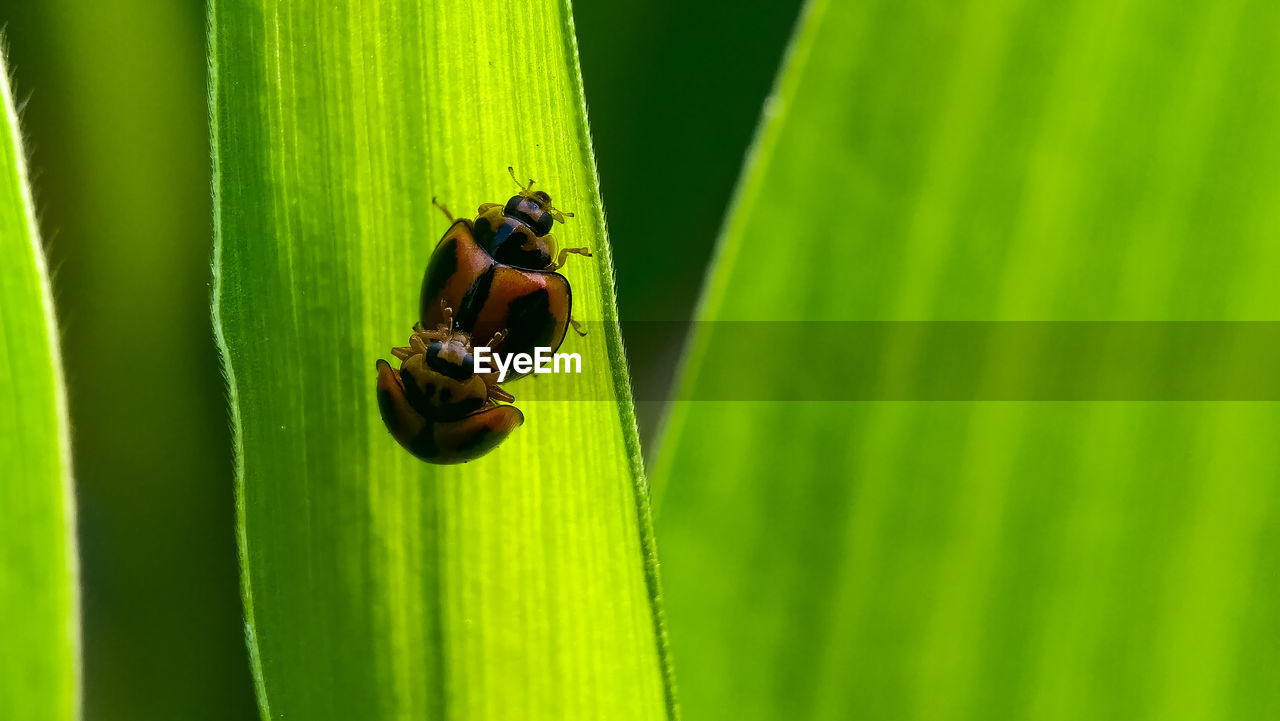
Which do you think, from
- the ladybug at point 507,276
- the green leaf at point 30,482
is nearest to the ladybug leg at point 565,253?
the ladybug at point 507,276

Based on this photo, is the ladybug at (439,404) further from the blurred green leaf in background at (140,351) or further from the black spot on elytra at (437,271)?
the blurred green leaf in background at (140,351)

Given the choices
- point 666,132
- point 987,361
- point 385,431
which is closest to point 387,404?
point 385,431

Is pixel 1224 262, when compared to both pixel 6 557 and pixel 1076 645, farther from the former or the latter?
pixel 6 557

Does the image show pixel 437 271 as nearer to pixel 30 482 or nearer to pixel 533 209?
pixel 533 209

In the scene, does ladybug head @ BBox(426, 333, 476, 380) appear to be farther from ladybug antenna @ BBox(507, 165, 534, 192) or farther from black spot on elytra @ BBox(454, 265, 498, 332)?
ladybug antenna @ BBox(507, 165, 534, 192)

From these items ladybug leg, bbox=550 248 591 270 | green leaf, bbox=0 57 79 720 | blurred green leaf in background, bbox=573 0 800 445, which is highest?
blurred green leaf in background, bbox=573 0 800 445

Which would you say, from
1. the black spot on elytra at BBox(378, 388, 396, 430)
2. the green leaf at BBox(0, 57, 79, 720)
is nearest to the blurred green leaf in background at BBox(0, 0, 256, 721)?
the green leaf at BBox(0, 57, 79, 720)
